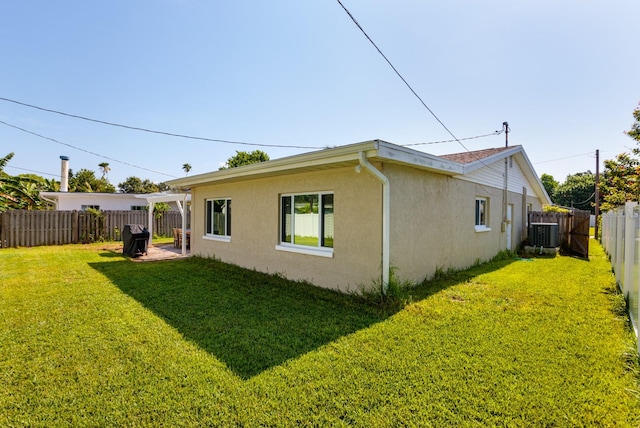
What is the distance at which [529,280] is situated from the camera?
7.50 metres

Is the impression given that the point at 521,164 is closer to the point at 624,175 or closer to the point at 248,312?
the point at 624,175

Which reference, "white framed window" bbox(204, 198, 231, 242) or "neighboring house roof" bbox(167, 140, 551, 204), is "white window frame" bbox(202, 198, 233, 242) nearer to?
"white framed window" bbox(204, 198, 231, 242)

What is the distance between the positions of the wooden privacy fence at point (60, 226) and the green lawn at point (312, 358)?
31.4 feet

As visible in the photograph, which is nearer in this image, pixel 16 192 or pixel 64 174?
pixel 16 192

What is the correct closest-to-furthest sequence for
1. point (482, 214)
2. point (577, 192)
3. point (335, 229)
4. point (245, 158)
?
1. point (335, 229)
2. point (482, 214)
3. point (245, 158)
4. point (577, 192)

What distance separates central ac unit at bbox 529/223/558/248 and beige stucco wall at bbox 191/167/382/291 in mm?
9749

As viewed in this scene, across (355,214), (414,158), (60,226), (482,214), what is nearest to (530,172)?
(482,214)

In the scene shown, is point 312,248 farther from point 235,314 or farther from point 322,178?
point 235,314

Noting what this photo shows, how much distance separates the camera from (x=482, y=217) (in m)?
10.5

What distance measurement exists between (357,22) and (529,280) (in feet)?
23.6

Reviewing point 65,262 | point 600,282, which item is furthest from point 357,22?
point 65,262

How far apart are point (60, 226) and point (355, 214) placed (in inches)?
631

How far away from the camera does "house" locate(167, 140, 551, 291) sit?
580 centimetres

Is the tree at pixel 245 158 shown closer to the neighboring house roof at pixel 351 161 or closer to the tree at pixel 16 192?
the tree at pixel 16 192
